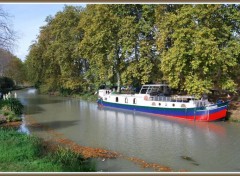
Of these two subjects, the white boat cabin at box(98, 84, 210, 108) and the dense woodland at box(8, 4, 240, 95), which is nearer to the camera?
the dense woodland at box(8, 4, 240, 95)

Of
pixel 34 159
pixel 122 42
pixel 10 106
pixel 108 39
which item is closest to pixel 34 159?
pixel 34 159

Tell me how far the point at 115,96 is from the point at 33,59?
33007 mm

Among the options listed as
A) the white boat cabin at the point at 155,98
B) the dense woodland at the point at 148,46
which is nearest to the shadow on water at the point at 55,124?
the white boat cabin at the point at 155,98

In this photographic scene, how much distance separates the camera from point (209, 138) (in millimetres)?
20344

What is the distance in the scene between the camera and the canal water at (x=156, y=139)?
586 inches

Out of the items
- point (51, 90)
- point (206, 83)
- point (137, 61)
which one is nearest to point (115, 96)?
point (137, 61)

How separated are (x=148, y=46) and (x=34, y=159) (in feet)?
80.2

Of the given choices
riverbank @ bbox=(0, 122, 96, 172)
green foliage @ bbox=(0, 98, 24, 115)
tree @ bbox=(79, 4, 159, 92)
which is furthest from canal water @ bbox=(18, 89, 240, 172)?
tree @ bbox=(79, 4, 159, 92)

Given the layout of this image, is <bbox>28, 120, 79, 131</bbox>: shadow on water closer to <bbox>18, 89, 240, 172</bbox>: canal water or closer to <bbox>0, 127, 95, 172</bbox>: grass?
<bbox>18, 89, 240, 172</bbox>: canal water

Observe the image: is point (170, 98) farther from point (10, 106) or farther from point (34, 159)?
point (34, 159)

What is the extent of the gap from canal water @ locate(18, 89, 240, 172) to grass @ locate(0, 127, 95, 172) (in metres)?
1.20

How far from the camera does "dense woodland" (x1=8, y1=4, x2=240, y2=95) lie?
89.0ft

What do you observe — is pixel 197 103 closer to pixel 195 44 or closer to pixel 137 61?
pixel 195 44

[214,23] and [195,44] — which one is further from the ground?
[214,23]
